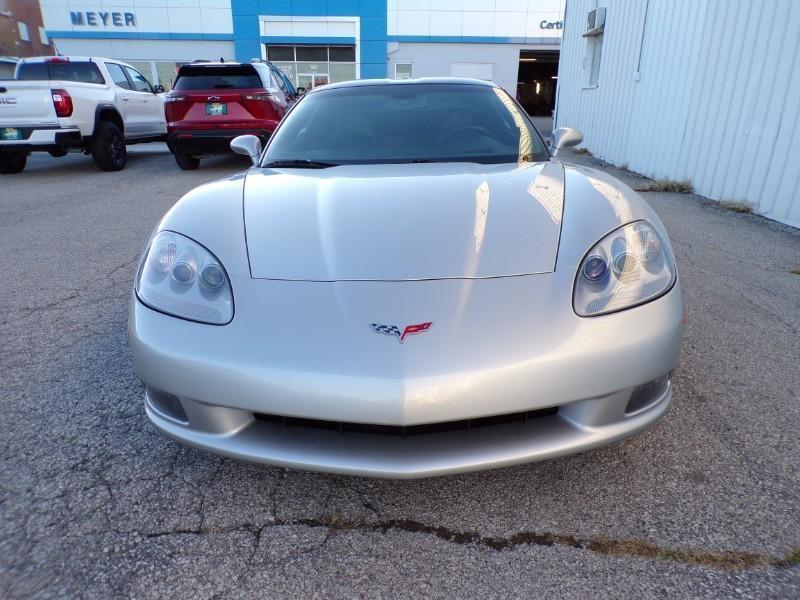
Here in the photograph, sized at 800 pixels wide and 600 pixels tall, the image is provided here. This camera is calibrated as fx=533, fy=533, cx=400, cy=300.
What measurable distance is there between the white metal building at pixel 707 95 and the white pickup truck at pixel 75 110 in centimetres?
836

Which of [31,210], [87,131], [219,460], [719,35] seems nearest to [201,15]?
[87,131]

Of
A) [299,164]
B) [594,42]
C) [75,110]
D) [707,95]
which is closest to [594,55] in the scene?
[594,42]

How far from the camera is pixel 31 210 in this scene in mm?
6152

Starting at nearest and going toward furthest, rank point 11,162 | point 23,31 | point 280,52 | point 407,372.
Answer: point 407,372 < point 11,162 < point 280,52 < point 23,31

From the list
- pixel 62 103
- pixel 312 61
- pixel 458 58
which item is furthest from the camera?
pixel 458 58

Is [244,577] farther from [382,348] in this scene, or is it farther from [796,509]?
[796,509]

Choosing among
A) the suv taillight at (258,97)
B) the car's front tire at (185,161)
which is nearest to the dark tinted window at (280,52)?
the car's front tire at (185,161)

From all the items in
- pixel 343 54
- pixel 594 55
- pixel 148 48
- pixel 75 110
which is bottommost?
pixel 75 110

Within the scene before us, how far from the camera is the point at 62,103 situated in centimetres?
779

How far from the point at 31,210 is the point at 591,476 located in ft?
22.2

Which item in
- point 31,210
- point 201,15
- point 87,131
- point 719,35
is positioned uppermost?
point 201,15

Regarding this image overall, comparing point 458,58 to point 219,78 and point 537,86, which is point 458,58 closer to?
point 537,86

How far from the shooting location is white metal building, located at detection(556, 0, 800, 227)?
16.3 ft

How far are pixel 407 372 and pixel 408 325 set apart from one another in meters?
0.14
